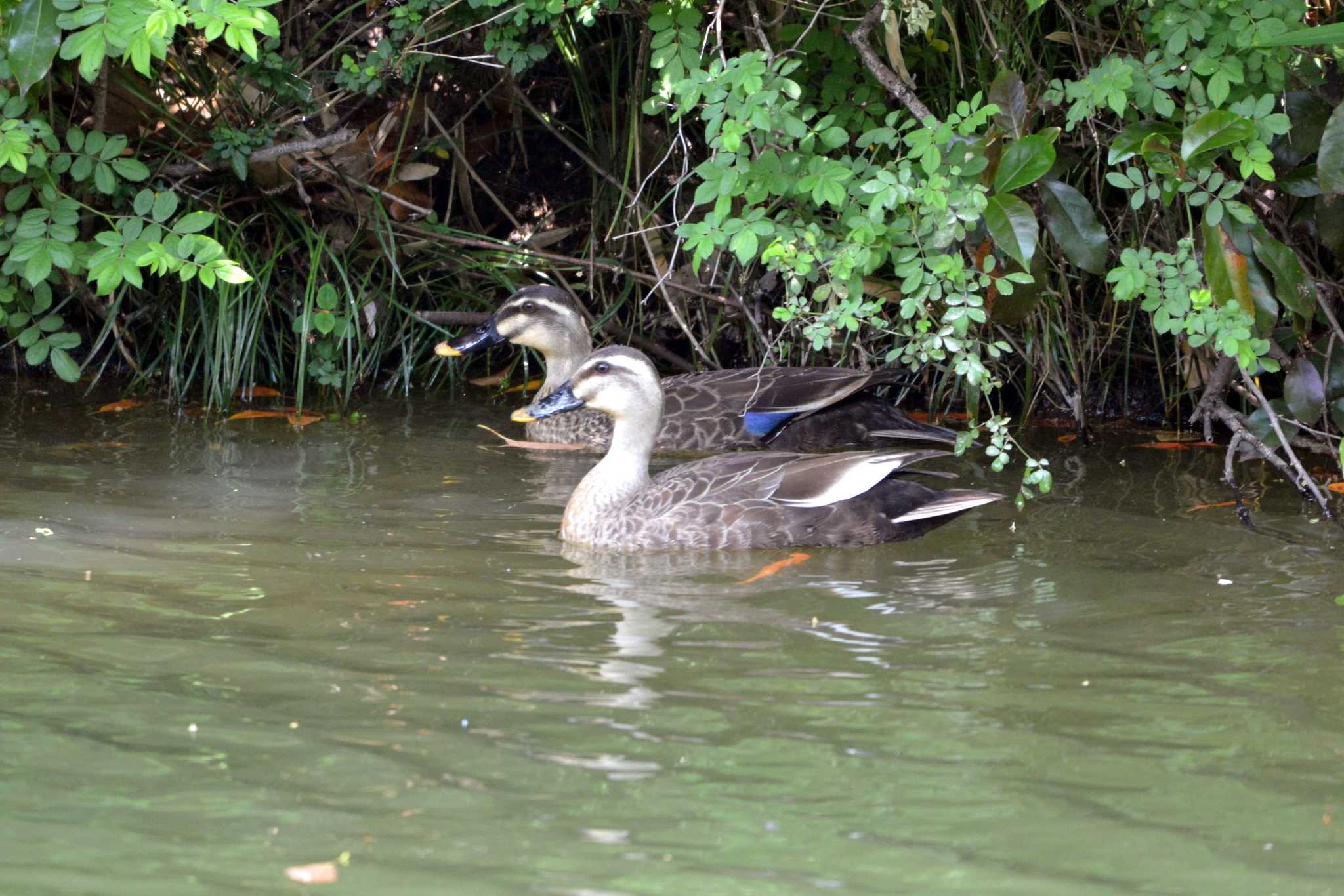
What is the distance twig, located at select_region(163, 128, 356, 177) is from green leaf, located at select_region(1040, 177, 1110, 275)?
12.8 ft

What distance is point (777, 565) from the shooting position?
542 cm

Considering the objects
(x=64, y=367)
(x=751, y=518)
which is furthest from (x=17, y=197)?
(x=751, y=518)

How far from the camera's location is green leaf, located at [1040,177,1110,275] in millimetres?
5992

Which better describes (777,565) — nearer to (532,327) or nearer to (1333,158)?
(1333,158)

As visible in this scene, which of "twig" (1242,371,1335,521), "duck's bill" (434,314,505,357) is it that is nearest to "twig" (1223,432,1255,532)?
"twig" (1242,371,1335,521)

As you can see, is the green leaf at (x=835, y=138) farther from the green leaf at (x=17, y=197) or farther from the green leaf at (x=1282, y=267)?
the green leaf at (x=17, y=197)

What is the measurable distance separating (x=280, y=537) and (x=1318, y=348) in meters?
4.37

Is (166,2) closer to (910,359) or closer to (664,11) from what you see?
(664,11)

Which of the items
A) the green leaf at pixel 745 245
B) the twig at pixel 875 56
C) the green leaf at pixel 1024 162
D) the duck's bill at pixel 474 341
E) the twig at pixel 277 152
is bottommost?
the duck's bill at pixel 474 341

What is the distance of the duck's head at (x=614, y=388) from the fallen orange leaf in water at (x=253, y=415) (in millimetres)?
2137

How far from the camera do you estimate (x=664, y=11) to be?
21.0 feet

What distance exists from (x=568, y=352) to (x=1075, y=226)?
3423mm

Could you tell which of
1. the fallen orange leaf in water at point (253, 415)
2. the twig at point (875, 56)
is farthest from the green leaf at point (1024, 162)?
the fallen orange leaf in water at point (253, 415)

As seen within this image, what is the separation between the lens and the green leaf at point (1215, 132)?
5.43 meters
